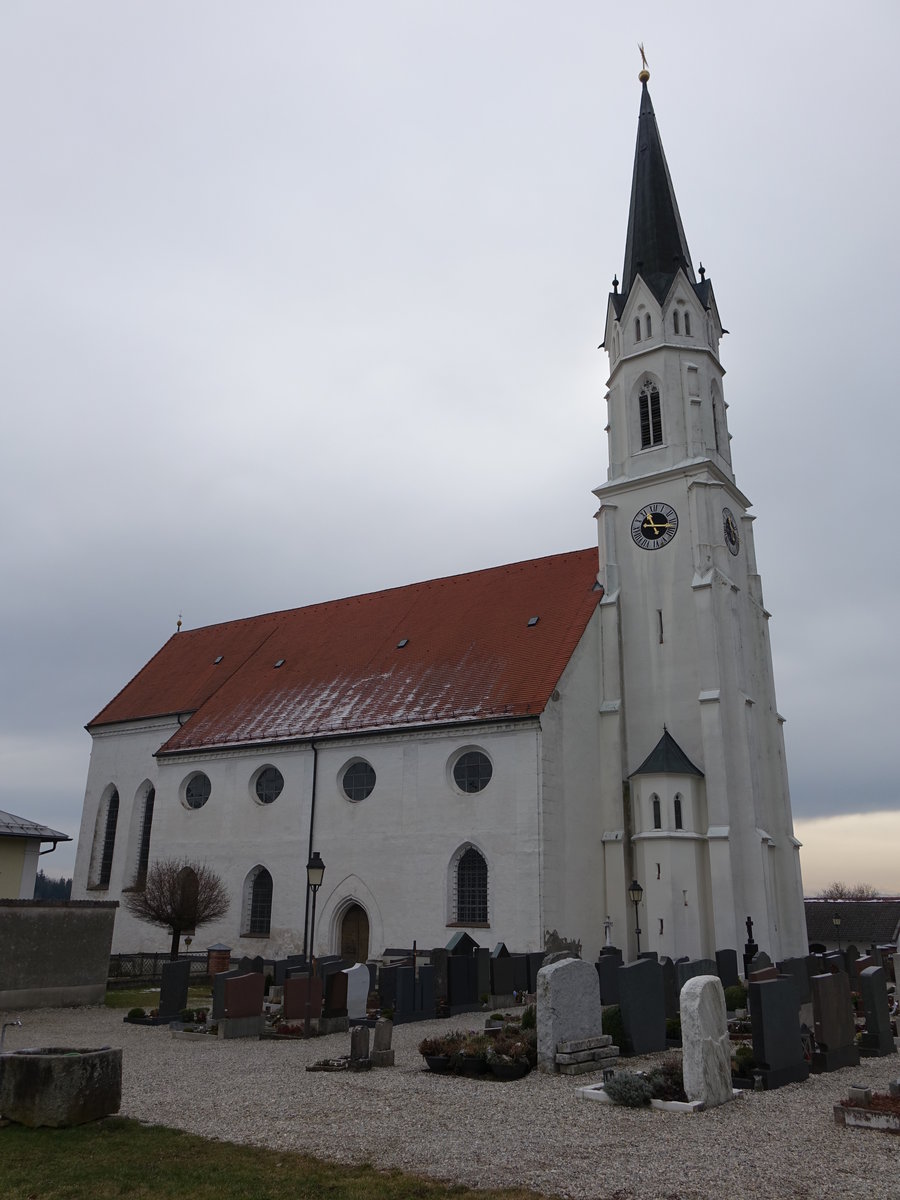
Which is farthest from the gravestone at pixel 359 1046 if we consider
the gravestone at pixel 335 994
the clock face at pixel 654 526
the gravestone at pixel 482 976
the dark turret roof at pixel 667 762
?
the clock face at pixel 654 526

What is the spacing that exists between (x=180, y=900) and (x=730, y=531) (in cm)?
1971

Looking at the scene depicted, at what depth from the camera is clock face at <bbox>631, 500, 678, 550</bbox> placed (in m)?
27.4

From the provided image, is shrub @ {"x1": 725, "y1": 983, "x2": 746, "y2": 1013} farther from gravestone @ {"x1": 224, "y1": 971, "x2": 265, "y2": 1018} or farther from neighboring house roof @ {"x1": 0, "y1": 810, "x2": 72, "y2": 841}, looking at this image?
neighboring house roof @ {"x1": 0, "y1": 810, "x2": 72, "y2": 841}

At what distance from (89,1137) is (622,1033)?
709 centimetres

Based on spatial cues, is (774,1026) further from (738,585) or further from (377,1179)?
(738,585)

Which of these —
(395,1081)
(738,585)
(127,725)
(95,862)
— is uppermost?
(738,585)

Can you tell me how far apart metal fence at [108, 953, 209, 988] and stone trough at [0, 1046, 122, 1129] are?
17421 millimetres

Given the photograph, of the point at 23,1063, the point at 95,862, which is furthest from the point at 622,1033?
the point at 95,862

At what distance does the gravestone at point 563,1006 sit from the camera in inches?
439

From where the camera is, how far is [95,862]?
33906 mm

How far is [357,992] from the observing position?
16.0 metres

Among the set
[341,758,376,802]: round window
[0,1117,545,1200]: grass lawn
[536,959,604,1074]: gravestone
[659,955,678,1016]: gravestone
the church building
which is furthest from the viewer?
[341,758,376,802]: round window

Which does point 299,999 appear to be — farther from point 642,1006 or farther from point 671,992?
point 642,1006

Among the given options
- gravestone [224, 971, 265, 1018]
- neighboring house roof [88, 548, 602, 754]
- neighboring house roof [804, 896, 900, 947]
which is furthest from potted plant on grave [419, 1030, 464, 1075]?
neighboring house roof [804, 896, 900, 947]
